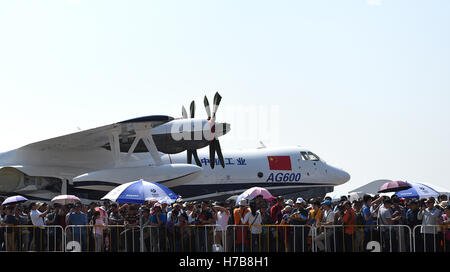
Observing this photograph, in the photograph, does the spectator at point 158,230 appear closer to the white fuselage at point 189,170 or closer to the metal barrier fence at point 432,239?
the metal barrier fence at point 432,239

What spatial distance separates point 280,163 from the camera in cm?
3597

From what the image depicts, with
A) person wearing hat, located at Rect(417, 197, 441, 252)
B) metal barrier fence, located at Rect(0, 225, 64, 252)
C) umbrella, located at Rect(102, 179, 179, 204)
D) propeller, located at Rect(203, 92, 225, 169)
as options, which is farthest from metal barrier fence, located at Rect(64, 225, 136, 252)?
propeller, located at Rect(203, 92, 225, 169)

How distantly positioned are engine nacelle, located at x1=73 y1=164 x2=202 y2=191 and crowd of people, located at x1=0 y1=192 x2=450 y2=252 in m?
8.03

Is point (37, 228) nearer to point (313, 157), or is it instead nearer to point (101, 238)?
point (101, 238)

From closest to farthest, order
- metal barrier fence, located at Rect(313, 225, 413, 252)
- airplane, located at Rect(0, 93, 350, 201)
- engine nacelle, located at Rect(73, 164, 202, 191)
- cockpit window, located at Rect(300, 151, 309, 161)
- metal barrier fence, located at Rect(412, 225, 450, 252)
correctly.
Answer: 1. metal barrier fence, located at Rect(412, 225, 450, 252)
2. metal barrier fence, located at Rect(313, 225, 413, 252)
3. engine nacelle, located at Rect(73, 164, 202, 191)
4. airplane, located at Rect(0, 93, 350, 201)
5. cockpit window, located at Rect(300, 151, 309, 161)

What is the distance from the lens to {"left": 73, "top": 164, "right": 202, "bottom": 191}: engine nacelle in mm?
28578

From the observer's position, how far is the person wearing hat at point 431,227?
1636 centimetres

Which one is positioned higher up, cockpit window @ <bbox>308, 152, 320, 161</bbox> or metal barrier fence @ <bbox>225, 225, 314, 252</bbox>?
→ cockpit window @ <bbox>308, 152, 320, 161</bbox>

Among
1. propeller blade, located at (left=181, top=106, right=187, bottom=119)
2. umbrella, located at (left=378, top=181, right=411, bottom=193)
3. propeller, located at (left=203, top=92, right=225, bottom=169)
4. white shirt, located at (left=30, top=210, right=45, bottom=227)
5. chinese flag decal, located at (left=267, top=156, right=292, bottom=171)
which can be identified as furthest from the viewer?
chinese flag decal, located at (left=267, top=156, right=292, bottom=171)

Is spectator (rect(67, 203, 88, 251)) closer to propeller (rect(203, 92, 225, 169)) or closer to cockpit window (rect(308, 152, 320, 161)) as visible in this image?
propeller (rect(203, 92, 225, 169))

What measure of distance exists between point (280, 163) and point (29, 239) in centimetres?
1797
